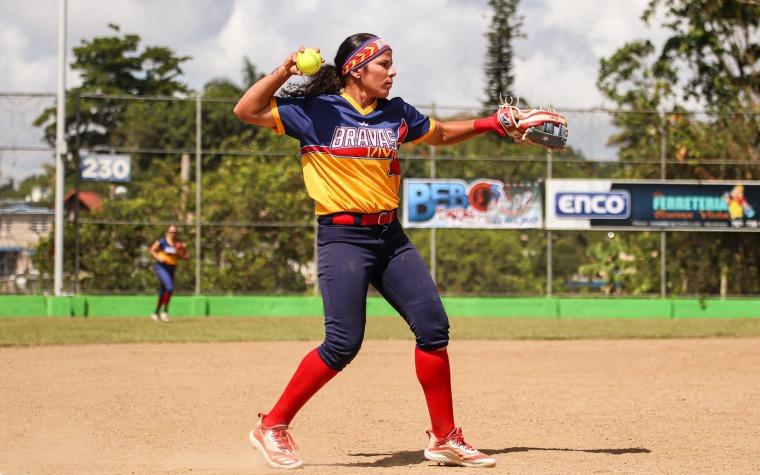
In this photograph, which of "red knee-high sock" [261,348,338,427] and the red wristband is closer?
"red knee-high sock" [261,348,338,427]

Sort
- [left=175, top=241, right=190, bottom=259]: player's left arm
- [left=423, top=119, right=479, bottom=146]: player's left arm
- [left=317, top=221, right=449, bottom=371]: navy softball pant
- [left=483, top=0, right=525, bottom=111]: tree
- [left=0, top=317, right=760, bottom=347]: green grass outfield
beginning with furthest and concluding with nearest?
[left=483, top=0, right=525, bottom=111]: tree
[left=175, top=241, right=190, bottom=259]: player's left arm
[left=0, top=317, right=760, bottom=347]: green grass outfield
[left=423, top=119, right=479, bottom=146]: player's left arm
[left=317, top=221, right=449, bottom=371]: navy softball pant

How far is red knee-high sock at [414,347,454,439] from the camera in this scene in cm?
538

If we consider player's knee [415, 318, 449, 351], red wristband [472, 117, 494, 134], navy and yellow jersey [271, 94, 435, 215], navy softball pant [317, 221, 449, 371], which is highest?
red wristband [472, 117, 494, 134]

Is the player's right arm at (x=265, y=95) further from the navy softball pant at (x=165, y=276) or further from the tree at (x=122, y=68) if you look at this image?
the tree at (x=122, y=68)

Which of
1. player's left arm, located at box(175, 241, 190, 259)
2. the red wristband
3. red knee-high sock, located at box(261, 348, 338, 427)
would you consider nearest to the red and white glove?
the red wristband

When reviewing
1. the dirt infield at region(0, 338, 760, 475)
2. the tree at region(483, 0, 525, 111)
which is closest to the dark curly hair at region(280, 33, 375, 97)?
the dirt infield at region(0, 338, 760, 475)

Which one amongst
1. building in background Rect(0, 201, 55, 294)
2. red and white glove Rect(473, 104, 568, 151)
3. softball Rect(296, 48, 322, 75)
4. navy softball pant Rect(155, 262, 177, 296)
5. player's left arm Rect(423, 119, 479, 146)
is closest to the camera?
softball Rect(296, 48, 322, 75)

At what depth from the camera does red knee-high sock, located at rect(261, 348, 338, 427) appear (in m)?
5.27

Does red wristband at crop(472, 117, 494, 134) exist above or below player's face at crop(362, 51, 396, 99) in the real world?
below

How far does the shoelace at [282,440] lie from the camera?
5.28 metres

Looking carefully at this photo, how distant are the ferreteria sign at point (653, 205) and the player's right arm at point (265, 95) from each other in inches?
644

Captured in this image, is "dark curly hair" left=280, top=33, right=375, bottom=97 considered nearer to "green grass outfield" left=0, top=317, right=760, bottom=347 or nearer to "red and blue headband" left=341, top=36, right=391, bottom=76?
"red and blue headband" left=341, top=36, right=391, bottom=76

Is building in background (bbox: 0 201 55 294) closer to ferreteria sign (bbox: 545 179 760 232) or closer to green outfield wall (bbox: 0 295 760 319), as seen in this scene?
green outfield wall (bbox: 0 295 760 319)

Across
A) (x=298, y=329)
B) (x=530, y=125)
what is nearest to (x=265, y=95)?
(x=530, y=125)
